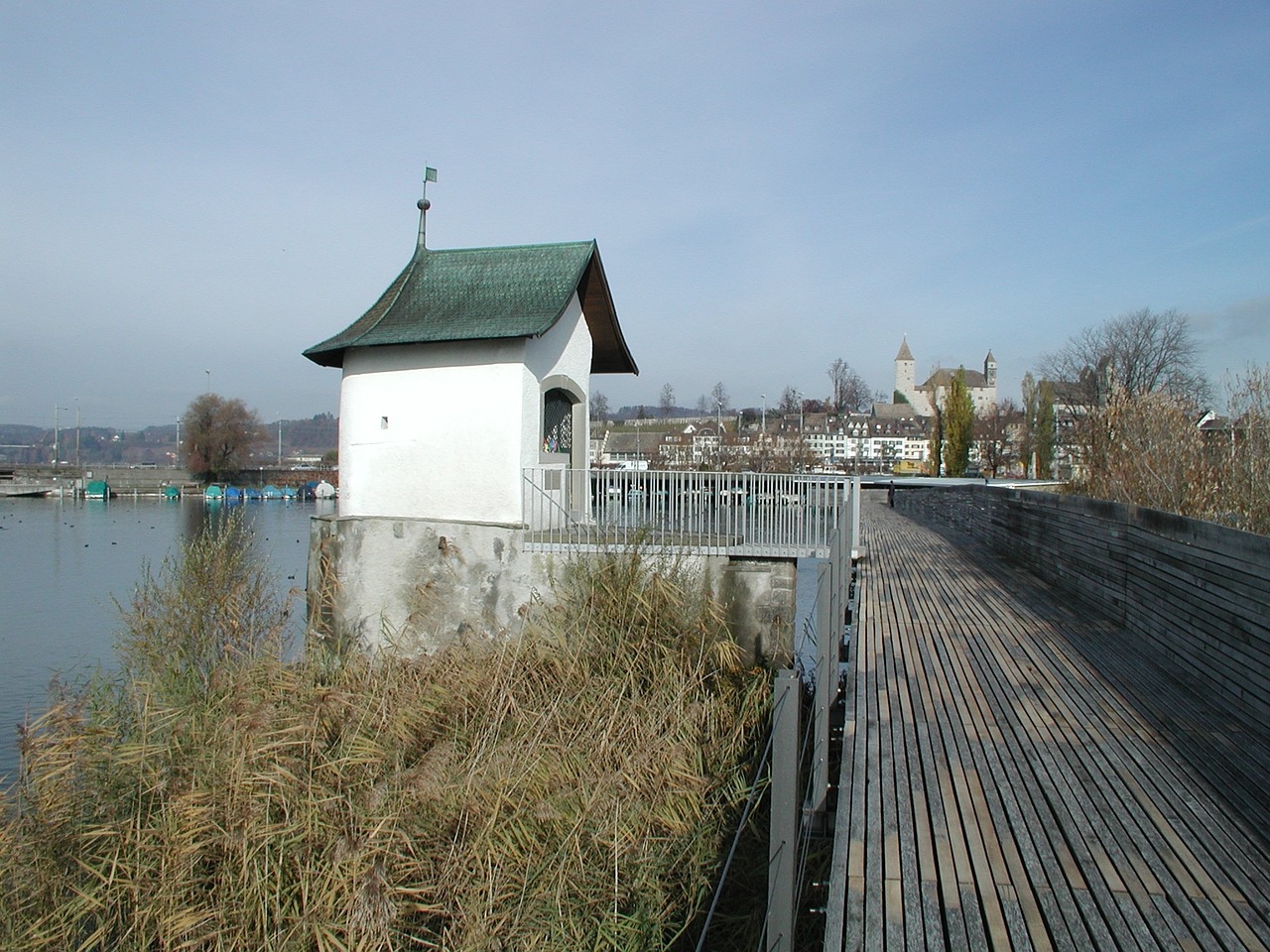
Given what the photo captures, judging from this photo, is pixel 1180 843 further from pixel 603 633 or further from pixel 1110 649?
pixel 603 633

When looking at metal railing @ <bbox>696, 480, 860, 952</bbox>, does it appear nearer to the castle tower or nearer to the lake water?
the lake water

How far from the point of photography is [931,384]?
14862 centimetres

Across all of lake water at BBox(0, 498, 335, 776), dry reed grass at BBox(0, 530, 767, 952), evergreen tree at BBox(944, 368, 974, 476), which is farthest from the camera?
evergreen tree at BBox(944, 368, 974, 476)

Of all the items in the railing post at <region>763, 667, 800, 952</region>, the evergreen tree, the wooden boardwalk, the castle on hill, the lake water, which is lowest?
the lake water

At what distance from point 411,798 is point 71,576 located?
23.2 metres

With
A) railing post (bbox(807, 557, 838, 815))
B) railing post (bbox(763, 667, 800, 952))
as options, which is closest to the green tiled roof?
railing post (bbox(807, 557, 838, 815))

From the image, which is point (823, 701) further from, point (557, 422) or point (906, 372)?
point (906, 372)

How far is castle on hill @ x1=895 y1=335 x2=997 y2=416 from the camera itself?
483 feet

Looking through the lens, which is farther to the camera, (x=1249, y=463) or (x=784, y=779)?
(x=1249, y=463)

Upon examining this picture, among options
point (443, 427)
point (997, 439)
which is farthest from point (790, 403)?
point (443, 427)

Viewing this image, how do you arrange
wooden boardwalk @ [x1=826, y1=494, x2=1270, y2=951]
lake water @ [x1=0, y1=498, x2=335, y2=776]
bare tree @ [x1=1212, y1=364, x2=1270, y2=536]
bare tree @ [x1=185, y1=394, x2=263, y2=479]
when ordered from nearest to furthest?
wooden boardwalk @ [x1=826, y1=494, x2=1270, y2=951], bare tree @ [x1=1212, y1=364, x2=1270, y2=536], lake water @ [x1=0, y1=498, x2=335, y2=776], bare tree @ [x1=185, y1=394, x2=263, y2=479]

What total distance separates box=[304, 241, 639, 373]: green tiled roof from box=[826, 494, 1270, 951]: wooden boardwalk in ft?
23.3

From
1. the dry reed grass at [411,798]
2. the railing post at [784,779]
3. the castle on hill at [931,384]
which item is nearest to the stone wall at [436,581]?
the dry reed grass at [411,798]

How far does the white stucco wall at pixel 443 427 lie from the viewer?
12664mm
